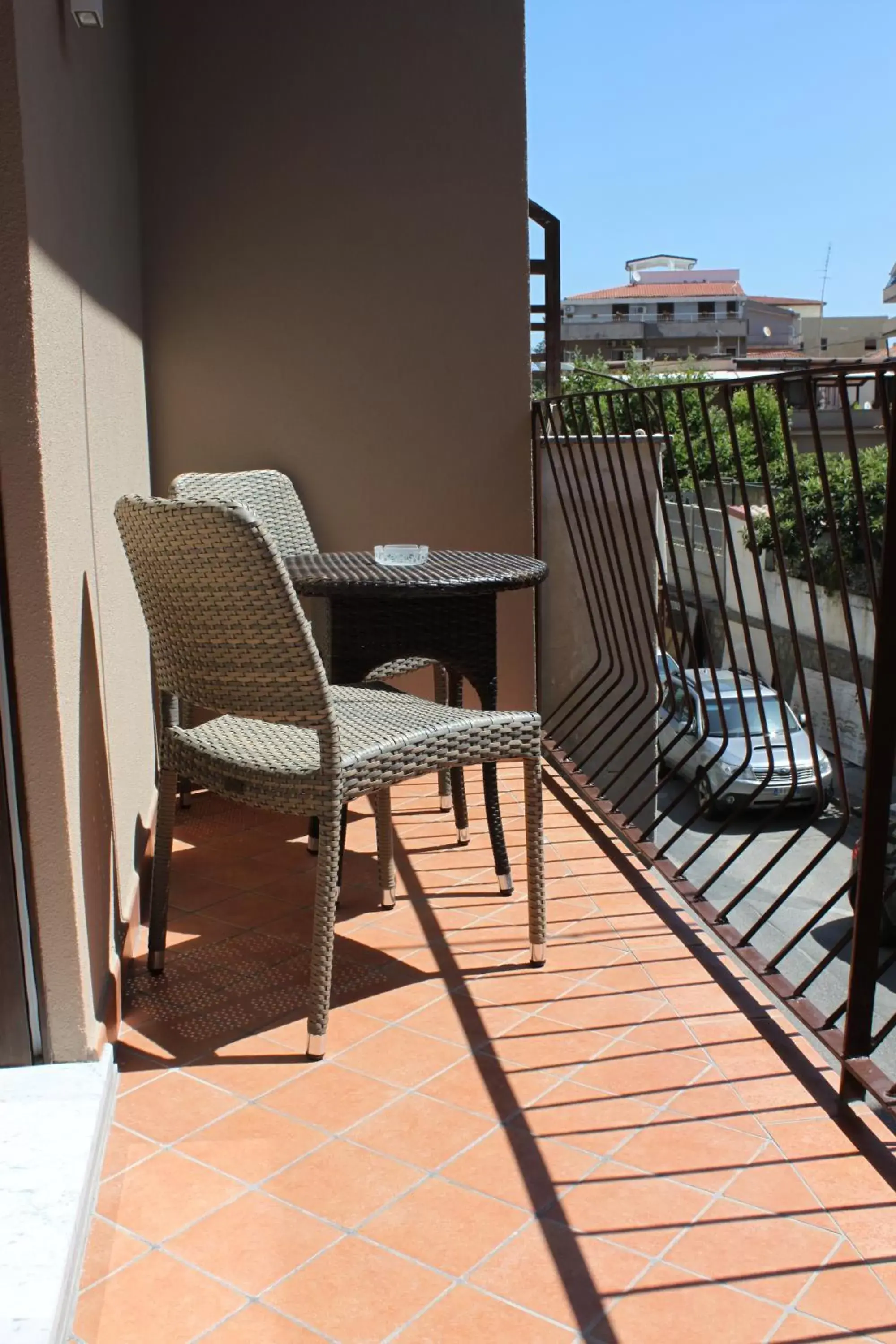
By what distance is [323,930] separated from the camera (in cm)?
212

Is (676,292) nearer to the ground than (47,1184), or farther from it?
farther from it

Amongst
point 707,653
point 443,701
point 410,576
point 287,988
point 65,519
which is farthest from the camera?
point 443,701

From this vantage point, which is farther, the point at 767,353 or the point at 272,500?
the point at 767,353

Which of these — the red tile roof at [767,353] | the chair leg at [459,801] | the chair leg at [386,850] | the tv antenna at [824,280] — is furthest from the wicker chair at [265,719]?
the tv antenna at [824,280]

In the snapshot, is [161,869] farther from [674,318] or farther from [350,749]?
[674,318]

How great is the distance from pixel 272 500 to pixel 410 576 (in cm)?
110

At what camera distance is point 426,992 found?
2426 mm

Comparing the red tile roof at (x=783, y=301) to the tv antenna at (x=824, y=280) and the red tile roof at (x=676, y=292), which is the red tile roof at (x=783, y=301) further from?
the red tile roof at (x=676, y=292)

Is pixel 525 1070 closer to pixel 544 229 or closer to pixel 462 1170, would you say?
pixel 462 1170

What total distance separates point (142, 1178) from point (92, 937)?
17.8 inches

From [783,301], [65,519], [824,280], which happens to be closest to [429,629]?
[65,519]

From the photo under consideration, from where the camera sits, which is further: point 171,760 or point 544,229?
point 544,229

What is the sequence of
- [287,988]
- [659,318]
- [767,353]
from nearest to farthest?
[287,988] → [767,353] → [659,318]

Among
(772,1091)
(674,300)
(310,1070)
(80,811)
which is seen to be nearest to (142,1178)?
(310,1070)
